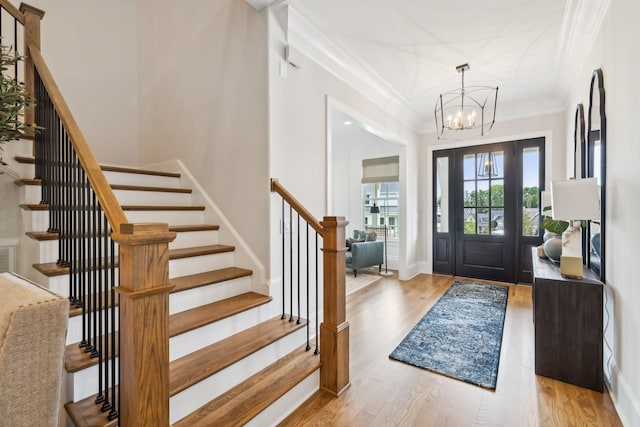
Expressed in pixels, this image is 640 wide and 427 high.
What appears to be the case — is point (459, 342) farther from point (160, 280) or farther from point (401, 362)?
point (160, 280)

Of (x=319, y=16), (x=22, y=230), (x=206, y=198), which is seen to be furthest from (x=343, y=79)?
(x=22, y=230)

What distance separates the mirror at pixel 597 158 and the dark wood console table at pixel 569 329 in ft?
0.95

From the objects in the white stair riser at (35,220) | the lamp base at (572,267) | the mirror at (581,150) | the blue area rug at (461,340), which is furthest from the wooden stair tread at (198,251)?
the mirror at (581,150)

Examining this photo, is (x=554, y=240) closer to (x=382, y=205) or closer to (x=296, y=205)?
(x=296, y=205)

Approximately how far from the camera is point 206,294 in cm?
212

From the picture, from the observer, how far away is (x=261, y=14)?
2.43 m

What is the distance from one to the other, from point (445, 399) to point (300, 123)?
241 cm

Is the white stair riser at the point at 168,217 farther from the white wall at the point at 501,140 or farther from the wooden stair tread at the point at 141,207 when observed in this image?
the white wall at the point at 501,140

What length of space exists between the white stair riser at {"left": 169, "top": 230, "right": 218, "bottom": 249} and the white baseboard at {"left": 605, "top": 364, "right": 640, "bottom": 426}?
302 cm

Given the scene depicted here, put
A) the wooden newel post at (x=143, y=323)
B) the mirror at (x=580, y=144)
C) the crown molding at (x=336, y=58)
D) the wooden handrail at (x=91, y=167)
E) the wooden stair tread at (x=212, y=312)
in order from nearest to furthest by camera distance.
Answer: the wooden newel post at (x=143, y=323), the wooden handrail at (x=91, y=167), the wooden stair tread at (x=212, y=312), the crown molding at (x=336, y=58), the mirror at (x=580, y=144)

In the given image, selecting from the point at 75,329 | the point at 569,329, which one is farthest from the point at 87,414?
the point at 569,329

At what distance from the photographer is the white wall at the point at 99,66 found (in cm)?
350

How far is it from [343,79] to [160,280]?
2.96m

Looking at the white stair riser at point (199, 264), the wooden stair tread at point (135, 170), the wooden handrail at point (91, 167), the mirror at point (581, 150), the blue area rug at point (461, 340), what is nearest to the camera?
the wooden handrail at point (91, 167)
